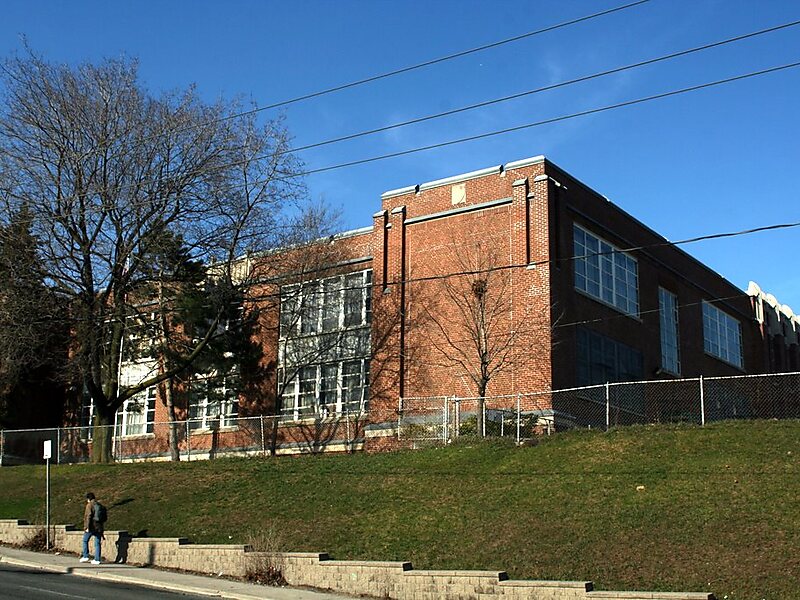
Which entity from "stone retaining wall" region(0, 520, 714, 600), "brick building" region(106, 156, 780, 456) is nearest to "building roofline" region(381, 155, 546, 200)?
"brick building" region(106, 156, 780, 456)

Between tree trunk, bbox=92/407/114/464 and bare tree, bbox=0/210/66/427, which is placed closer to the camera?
bare tree, bbox=0/210/66/427

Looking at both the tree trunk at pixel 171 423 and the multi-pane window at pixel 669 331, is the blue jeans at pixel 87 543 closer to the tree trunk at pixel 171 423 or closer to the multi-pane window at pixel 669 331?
the tree trunk at pixel 171 423

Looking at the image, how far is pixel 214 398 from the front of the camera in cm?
4000

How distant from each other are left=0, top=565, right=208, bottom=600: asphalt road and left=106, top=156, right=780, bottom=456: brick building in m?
14.7

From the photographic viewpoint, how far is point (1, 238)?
33312mm

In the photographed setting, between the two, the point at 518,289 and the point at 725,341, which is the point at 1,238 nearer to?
the point at 518,289

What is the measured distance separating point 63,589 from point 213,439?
72.4 feet

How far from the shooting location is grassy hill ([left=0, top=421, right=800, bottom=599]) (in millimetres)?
18312

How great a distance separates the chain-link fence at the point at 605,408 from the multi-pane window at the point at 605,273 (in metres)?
5.08

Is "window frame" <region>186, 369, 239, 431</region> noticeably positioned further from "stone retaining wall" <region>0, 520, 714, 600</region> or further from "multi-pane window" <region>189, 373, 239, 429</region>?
"stone retaining wall" <region>0, 520, 714, 600</region>

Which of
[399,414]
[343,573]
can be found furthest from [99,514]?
[399,414]

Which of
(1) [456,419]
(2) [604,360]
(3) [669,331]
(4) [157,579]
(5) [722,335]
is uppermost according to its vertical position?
(5) [722,335]

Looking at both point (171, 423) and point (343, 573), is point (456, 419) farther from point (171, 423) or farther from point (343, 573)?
point (171, 423)

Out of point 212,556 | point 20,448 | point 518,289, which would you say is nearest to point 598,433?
point 518,289
